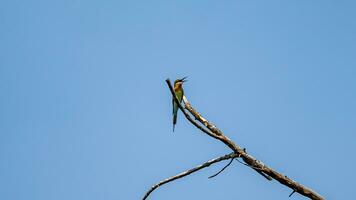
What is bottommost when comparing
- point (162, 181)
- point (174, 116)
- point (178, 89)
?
point (162, 181)

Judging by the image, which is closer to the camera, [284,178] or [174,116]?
[284,178]

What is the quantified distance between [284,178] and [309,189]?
234 millimetres

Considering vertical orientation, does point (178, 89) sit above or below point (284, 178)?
above

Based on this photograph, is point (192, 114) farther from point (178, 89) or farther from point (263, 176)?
point (178, 89)

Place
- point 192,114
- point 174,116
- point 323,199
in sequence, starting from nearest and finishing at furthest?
point 323,199
point 192,114
point 174,116

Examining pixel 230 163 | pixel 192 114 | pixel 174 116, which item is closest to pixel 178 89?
pixel 174 116

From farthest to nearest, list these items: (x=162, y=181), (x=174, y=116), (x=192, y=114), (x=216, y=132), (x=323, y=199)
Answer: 1. (x=174, y=116)
2. (x=192, y=114)
3. (x=216, y=132)
4. (x=162, y=181)
5. (x=323, y=199)

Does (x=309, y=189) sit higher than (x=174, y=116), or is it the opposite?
(x=174, y=116)

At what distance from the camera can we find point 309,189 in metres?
4.58

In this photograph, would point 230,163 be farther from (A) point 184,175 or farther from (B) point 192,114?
(B) point 192,114

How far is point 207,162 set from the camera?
489cm

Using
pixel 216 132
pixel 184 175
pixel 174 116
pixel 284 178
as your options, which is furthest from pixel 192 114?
pixel 174 116

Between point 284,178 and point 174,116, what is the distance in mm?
4275

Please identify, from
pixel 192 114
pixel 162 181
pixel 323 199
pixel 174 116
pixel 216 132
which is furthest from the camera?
pixel 174 116
